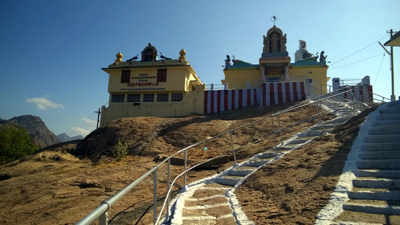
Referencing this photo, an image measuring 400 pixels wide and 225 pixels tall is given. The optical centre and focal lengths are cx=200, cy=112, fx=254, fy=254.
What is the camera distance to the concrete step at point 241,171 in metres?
6.22

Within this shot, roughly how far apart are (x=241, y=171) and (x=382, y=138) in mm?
3176

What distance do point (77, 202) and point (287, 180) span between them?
5.06m

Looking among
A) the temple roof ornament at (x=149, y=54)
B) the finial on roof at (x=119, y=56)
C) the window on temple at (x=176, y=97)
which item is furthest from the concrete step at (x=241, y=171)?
the finial on roof at (x=119, y=56)

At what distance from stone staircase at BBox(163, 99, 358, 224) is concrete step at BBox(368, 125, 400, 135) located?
5.13 ft

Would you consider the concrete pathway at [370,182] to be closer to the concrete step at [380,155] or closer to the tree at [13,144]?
the concrete step at [380,155]

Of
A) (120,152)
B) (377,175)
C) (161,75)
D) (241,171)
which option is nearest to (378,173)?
(377,175)

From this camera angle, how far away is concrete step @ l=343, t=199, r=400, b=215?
3.37 metres

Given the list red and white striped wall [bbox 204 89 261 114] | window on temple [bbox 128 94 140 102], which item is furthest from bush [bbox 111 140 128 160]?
window on temple [bbox 128 94 140 102]

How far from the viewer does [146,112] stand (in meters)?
20.6

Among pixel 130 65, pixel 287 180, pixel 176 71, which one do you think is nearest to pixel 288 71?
pixel 176 71

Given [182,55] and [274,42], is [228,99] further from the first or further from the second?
[274,42]

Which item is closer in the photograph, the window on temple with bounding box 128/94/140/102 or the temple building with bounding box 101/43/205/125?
the temple building with bounding box 101/43/205/125

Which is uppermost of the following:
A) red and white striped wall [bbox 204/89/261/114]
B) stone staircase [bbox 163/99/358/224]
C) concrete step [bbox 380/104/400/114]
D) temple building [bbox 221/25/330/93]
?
temple building [bbox 221/25/330/93]

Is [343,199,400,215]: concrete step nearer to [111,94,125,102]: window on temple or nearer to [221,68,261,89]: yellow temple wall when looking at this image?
[221,68,261,89]: yellow temple wall
